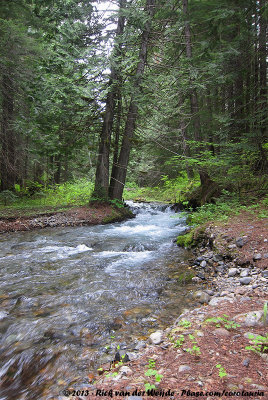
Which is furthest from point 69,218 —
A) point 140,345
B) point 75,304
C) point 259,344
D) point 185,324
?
point 259,344

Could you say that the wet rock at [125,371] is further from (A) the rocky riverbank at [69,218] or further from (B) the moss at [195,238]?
(A) the rocky riverbank at [69,218]

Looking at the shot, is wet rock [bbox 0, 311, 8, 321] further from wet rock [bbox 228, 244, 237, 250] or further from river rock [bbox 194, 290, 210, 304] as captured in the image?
wet rock [bbox 228, 244, 237, 250]

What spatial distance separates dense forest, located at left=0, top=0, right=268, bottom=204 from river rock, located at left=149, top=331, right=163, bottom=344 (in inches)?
246

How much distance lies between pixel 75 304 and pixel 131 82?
30.4 feet

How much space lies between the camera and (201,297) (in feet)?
13.0

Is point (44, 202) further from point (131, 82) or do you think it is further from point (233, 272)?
point (233, 272)

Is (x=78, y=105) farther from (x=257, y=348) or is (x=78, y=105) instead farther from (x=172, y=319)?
(x=257, y=348)

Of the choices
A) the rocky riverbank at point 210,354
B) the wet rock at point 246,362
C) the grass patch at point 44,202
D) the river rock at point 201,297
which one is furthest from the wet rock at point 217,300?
the grass patch at point 44,202

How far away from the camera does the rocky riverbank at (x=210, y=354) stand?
5.94 ft

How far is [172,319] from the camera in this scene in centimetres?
343

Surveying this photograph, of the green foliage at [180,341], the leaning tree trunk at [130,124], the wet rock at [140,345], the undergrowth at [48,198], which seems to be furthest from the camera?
the undergrowth at [48,198]

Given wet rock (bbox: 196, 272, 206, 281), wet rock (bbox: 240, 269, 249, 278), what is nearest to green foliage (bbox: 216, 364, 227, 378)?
wet rock (bbox: 240, 269, 249, 278)

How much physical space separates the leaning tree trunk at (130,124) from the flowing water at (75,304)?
17.8ft

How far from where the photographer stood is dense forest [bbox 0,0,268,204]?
8.96m
